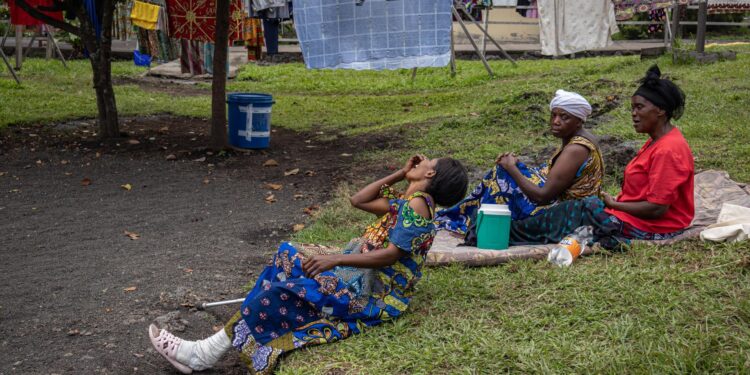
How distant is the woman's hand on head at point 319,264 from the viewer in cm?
347

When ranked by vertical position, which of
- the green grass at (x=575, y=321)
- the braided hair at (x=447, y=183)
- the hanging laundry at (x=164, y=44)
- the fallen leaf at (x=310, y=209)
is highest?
the hanging laundry at (x=164, y=44)

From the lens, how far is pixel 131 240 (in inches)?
230

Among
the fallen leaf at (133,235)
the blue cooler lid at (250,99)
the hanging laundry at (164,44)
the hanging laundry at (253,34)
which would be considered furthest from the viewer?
the hanging laundry at (164,44)

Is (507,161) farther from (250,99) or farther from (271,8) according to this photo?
(271,8)

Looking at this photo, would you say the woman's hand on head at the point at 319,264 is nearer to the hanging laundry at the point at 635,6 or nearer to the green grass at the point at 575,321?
the green grass at the point at 575,321

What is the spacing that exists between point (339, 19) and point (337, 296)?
5539 millimetres

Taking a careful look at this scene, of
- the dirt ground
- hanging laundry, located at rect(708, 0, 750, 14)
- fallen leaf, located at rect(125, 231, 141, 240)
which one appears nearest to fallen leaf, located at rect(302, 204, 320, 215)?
the dirt ground

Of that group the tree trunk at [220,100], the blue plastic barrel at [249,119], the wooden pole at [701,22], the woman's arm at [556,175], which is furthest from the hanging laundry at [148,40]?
the woman's arm at [556,175]

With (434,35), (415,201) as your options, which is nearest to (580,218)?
(415,201)

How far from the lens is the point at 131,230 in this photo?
6.11 meters

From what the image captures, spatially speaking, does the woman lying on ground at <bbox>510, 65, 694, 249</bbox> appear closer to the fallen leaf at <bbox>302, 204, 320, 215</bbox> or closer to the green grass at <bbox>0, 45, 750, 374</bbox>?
the green grass at <bbox>0, 45, 750, 374</bbox>

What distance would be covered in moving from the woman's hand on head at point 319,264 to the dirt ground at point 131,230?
2.27ft

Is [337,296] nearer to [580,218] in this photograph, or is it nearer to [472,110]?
[580,218]

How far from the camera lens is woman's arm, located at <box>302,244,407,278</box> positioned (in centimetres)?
347
